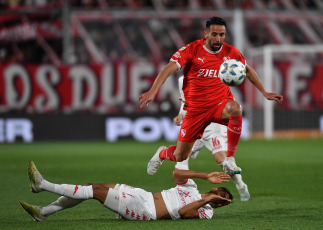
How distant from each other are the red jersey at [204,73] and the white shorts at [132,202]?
5.98ft

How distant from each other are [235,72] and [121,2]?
19.7 metres

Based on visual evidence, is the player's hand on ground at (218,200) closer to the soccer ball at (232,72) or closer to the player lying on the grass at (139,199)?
the player lying on the grass at (139,199)

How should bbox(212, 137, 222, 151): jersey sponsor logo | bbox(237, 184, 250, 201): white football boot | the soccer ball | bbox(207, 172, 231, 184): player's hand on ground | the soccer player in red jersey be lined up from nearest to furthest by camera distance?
bbox(207, 172, 231, 184): player's hand on ground
the soccer ball
the soccer player in red jersey
bbox(237, 184, 250, 201): white football boot
bbox(212, 137, 222, 151): jersey sponsor logo

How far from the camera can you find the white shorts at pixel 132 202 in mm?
6848

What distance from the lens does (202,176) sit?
21.9ft

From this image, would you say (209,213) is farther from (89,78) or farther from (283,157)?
(89,78)

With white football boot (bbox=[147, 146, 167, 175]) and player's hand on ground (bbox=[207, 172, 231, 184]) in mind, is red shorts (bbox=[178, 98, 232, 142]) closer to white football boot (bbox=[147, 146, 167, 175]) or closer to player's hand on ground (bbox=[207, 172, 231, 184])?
white football boot (bbox=[147, 146, 167, 175])

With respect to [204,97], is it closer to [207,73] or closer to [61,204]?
[207,73]

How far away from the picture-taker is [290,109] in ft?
76.7

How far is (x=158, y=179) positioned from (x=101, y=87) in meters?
11.6

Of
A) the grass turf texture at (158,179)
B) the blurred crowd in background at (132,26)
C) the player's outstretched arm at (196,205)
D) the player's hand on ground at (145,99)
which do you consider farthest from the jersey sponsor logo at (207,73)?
the blurred crowd in background at (132,26)

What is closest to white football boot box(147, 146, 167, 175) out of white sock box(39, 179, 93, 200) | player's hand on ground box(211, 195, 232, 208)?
player's hand on ground box(211, 195, 232, 208)

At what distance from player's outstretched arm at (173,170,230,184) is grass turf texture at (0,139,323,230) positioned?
A: 46 cm

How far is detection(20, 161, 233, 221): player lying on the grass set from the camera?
22.3 ft
